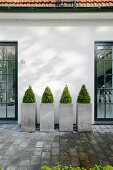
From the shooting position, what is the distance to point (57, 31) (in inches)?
162

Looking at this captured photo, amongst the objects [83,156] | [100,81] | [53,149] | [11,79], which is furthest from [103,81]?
[11,79]

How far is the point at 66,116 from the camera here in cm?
350

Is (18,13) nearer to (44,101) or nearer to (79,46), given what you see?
(79,46)

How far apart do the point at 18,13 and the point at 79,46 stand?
2160 mm

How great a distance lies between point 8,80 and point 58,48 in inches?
80.9

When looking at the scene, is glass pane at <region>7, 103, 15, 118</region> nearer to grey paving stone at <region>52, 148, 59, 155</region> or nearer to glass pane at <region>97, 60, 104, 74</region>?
grey paving stone at <region>52, 148, 59, 155</region>

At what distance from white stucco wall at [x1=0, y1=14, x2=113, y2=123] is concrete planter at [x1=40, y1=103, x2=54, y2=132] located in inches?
25.0

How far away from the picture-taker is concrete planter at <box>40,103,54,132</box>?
3.50 meters

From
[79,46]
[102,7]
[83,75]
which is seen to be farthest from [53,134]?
[102,7]

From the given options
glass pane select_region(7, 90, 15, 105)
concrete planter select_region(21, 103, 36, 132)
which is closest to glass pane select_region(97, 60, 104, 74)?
concrete planter select_region(21, 103, 36, 132)

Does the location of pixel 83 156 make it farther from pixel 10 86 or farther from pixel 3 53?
pixel 3 53

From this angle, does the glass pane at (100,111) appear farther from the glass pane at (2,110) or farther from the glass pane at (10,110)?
the glass pane at (2,110)

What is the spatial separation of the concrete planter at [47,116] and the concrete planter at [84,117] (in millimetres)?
767

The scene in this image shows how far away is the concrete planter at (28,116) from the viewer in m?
3.50
